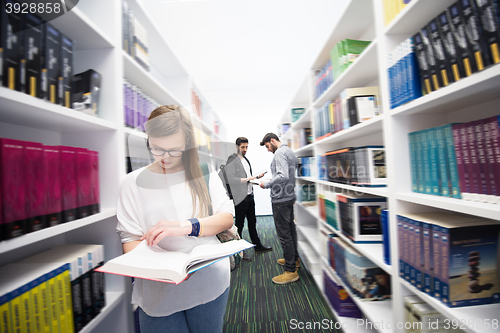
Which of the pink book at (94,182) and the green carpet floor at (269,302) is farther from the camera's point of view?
the green carpet floor at (269,302)

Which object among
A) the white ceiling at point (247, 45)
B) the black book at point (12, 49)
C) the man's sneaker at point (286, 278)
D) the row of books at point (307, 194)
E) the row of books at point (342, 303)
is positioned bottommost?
the man's sneaker at point (286, 278)

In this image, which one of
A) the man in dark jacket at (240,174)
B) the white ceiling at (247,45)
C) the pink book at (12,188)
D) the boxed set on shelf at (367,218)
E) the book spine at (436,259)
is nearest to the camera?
the pink book at (12,188)

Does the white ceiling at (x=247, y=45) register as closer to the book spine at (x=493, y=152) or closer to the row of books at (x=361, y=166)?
the row of books at (x=361, y=166)

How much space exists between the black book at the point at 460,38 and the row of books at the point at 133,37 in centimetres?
139

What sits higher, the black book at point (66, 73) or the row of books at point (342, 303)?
the black book at point (66, 73)

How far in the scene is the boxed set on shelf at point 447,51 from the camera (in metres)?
0.57

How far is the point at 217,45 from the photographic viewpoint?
3.17 m

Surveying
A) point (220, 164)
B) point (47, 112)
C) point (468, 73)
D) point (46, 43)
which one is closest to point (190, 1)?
point (220, 164)

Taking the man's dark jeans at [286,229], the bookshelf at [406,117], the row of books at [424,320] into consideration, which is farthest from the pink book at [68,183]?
the man's dark jeans at [286,229]

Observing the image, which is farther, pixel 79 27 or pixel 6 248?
pixel 79 27

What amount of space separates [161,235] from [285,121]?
409 cm

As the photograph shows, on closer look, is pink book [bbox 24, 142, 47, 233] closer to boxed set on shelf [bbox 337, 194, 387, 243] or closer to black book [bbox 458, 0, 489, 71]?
black book [bbox 458, 0, 489, 71]

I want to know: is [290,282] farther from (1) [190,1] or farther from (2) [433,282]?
(1) [190,1]

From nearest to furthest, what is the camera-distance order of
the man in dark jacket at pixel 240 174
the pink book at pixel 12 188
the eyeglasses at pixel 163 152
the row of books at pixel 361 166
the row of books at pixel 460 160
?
the pink book at pixel 12 188
the row of books at pixel 460 160
the eyeglasses at pixel 163 152
the row of books at pixel 361 166
the man in dark jacket at pixel 240 174
